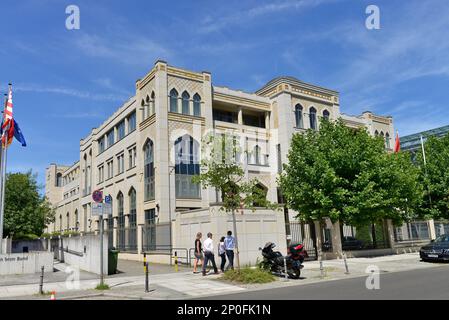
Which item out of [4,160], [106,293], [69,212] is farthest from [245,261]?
[69,212]

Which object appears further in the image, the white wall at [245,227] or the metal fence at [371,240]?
the metal fence at [371,240]

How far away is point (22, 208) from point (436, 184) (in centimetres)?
3970

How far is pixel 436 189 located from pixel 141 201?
81.1 ft

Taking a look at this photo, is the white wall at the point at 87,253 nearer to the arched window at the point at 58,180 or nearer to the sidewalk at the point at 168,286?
the sidewalk at the point at 168,286

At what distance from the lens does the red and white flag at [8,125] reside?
19281mm

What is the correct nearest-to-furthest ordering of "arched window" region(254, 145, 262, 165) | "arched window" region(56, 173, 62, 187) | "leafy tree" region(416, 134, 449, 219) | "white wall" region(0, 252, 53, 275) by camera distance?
"white wall" region(0, 252, 53, 275)
"leafy tree" region(416, 134, 449, 219)
"arched window" region(254, 145, 262, 165)
"arched window" region(56, 173, 62, 187)

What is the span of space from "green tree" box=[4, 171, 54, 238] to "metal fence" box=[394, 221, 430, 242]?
1353 inches

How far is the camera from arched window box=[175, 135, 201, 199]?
31.5 m

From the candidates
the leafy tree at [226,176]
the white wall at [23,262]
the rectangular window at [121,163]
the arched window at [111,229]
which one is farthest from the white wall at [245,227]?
the rectangular window at [121,163]

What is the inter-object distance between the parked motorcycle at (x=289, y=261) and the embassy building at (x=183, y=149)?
461 centimetres

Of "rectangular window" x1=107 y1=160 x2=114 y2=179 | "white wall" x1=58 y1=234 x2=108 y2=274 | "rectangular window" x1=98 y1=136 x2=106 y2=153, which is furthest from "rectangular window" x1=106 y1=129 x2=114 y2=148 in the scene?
"white wall" x1=58 y1=234 x2=108 y2=274

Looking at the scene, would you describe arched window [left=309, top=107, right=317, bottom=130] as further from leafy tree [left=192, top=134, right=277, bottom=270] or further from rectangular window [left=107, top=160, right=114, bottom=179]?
leafy tree [left=192, top=134, right=277, bottom=270]

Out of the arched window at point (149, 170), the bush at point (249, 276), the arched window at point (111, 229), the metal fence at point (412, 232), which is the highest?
the arched window at point (149, 170)

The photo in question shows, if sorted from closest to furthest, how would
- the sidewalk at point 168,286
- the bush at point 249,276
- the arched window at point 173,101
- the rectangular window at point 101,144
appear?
the sidewalk at point 168,286 < the bush at point 249,276 < the arched window at point 173,101 < the rectangular window at point 101,144
